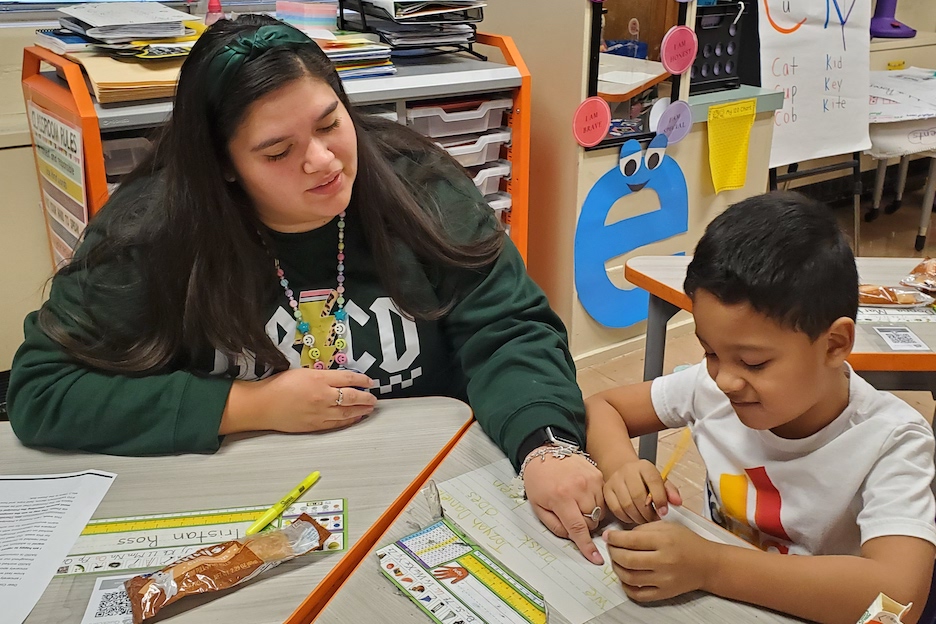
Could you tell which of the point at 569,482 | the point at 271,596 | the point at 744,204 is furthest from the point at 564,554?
the point at 744,204

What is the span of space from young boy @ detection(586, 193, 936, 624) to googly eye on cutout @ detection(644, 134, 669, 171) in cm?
153

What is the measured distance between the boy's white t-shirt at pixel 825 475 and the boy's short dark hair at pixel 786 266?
0.09 m

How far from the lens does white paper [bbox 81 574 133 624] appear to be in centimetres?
74

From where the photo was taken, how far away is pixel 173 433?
100cm

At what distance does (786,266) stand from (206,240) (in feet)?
2.38

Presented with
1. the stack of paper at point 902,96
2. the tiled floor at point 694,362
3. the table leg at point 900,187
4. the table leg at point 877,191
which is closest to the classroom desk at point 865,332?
the tiled floor at point 694,362

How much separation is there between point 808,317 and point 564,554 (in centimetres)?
36

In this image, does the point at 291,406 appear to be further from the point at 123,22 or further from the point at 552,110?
the point at 552,110

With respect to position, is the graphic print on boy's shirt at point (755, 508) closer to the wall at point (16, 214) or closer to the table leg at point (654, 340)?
the table leg at point (654, 340)

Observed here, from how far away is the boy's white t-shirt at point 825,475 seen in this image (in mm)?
851

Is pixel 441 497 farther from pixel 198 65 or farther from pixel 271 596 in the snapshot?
pixel 198 65

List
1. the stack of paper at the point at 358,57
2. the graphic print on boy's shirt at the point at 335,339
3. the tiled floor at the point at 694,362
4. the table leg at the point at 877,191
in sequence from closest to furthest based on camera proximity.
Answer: the graphic print on boy's shirt at the point at 335,339 < the stack of paper at the point at 358,57 < the tiled floor at the point at 694,362 < the table leg at the point at 877,191

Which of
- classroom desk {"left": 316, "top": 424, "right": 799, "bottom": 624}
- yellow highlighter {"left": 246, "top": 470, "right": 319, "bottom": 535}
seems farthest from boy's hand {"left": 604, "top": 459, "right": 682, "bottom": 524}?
yellow highlighter {"left": 246, "top": 470, "right": 319, "bottom": 535}

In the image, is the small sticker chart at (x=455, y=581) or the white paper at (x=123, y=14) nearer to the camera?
the small sticker chart at (x=455, y=581)
